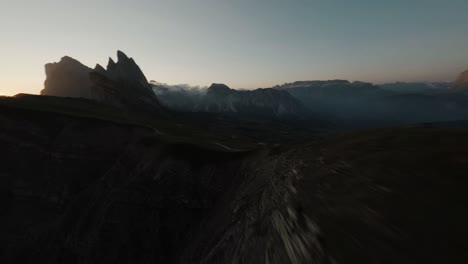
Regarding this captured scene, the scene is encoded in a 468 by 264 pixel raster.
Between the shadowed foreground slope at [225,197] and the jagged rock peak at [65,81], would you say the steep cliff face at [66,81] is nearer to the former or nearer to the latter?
the jagged rock peak at [65,81]

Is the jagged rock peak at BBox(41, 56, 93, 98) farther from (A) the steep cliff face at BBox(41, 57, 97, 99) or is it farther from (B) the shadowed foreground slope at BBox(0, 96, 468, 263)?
(B) the shadowed foreground slope at BBox(0, 96, 468, 263)

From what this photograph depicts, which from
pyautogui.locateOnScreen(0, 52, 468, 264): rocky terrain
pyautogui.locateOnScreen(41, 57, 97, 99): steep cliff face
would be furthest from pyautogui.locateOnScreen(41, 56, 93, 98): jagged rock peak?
pyautogui.locateOnScreen(0, 52, 468, 264): rocky terrain

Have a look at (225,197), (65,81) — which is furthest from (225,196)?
(65,81)

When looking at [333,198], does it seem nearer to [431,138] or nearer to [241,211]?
[431,138]

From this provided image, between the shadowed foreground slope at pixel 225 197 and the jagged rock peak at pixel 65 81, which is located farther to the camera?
the jagged rock peak at pixel 65 81

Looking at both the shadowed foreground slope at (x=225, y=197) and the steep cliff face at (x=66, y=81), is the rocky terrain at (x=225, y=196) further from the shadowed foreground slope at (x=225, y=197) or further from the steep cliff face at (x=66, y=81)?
the steep cliff face at (x=66, y=81)

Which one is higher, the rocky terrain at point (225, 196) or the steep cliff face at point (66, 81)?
the steep cliff face at point (66, 81)

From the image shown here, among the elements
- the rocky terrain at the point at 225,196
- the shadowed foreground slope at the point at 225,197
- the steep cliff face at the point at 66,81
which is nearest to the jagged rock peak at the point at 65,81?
the steep cliff face at the point at 66,81

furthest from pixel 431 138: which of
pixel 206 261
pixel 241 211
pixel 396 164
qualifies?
pixel 206 261

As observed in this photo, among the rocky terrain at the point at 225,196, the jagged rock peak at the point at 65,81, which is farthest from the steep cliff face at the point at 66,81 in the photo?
the rocky terrain at the point at 225,196

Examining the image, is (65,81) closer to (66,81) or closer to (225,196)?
(66,81)

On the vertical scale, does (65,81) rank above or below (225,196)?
above
